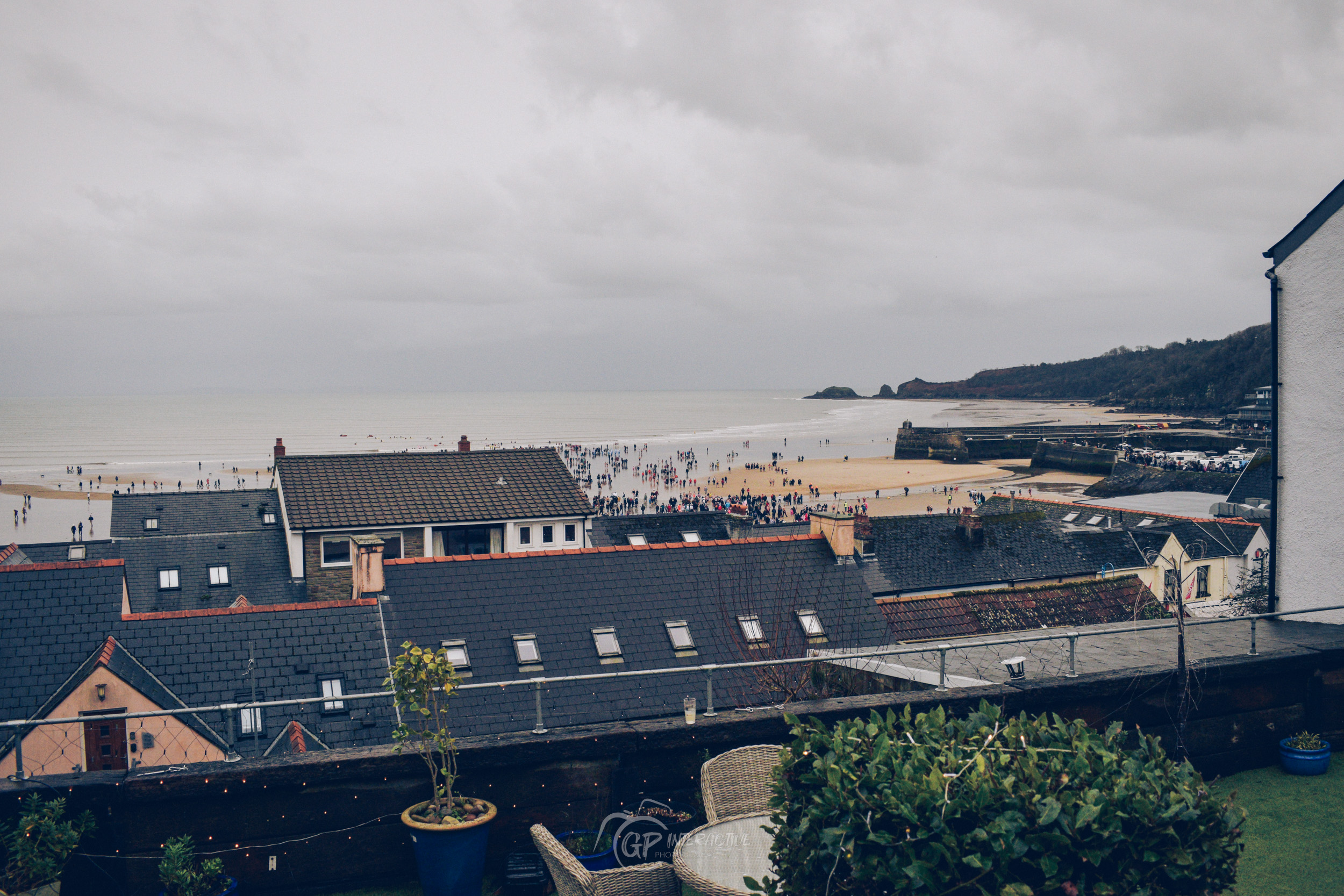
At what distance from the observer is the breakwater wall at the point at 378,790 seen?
5.38 meters

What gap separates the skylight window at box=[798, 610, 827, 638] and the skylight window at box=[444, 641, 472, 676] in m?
6.79

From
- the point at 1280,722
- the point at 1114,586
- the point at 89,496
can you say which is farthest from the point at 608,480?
the point at 1280,722

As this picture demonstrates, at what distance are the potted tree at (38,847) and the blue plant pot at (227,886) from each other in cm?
58

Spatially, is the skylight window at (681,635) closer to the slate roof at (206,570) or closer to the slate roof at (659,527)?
the slate roof at (659,527)

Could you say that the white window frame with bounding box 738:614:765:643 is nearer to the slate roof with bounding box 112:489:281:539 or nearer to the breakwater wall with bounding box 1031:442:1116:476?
the slate roof with bounding box 112:489:281:539

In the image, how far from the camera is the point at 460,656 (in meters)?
17.0

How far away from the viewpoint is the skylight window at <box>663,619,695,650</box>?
18.2m

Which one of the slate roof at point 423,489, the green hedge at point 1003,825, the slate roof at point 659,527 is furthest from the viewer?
the slate roof at point 659,527

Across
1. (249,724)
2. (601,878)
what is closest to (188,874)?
(601,878)

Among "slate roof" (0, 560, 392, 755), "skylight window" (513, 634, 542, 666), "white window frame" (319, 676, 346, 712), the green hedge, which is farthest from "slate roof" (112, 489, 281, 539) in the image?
the green hedge

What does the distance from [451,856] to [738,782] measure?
5.73 feet

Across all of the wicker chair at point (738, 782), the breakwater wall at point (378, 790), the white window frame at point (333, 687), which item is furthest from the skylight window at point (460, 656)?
the wicker chair at point (738, 782)

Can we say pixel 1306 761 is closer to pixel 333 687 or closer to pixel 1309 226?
pixel 1309 226

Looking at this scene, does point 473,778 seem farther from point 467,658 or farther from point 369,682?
point 369,682
